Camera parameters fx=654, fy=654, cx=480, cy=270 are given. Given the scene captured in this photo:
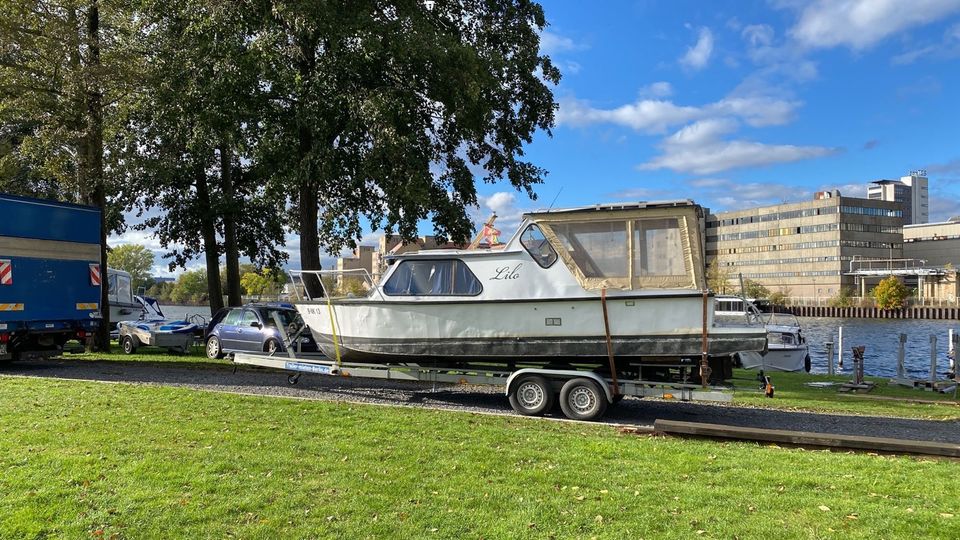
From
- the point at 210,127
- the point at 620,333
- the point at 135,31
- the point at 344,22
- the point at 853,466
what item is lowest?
the point at 853,466

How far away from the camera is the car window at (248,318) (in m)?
16.8

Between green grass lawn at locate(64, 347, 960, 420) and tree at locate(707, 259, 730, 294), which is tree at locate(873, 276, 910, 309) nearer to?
tree at locate(707, 259, 730, 294)

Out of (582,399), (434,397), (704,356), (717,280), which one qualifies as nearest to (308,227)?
(434,397)

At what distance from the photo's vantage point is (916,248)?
126250mm

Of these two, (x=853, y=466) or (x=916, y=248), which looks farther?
(x=916, y=248)

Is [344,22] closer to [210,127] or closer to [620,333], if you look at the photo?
[210,127]

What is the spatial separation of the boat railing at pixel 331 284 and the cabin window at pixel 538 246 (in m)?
2.42

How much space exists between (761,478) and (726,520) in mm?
1253

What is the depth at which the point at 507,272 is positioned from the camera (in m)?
9.37

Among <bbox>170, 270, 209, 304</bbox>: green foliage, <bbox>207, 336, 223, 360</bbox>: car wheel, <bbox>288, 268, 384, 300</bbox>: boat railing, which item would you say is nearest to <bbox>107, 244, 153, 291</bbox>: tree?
<bbox>170, 270, 209, 304</bbox>: green foliage

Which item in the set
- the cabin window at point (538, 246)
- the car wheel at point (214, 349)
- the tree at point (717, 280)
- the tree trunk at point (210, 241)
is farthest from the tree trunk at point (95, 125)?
the tree at point (717, 280)

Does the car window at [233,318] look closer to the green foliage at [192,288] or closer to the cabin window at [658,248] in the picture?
the cabin window at [658,248]

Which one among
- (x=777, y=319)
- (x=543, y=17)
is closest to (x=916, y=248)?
(x=777, y=319)

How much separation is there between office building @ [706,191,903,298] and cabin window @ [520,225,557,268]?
105 metres
